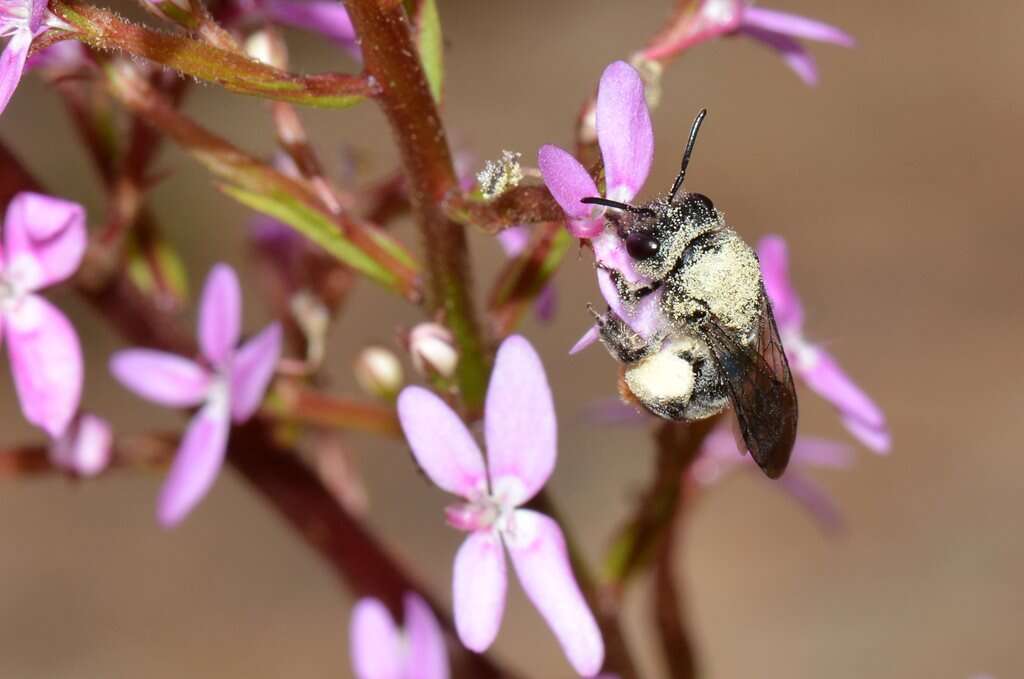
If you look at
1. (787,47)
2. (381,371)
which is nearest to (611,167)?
(381,371)

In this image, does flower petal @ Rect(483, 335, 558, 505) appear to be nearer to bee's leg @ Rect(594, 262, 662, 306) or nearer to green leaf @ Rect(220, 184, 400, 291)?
bee's leg @ Rect(594, 262, 662, 306)

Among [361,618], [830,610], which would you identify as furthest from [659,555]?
[830,610]

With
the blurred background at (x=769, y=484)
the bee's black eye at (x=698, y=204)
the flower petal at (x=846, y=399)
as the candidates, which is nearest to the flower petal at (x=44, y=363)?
the bee's black eye at (x=698, y=204)

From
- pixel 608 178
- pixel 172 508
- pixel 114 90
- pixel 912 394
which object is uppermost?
pixel 912 394

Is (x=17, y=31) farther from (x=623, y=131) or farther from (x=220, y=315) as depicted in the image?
(x=623, y=131)

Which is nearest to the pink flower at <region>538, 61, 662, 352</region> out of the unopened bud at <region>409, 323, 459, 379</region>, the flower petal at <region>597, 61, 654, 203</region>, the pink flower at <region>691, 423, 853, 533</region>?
the flower petal at <region>597, 61, 654, 203</region>

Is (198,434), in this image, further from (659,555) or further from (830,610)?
(830,610)
